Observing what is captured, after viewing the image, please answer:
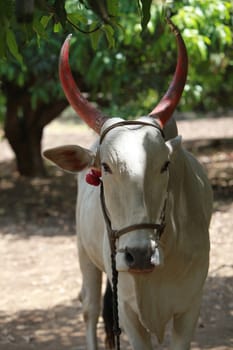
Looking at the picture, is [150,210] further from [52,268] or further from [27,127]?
[27,127]

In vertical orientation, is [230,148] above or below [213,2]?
below

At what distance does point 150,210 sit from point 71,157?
59cm

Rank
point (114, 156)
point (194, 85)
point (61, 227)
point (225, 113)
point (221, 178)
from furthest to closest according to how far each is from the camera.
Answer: point (225, 113) < point (221, 178) < point (61, 227) < point (194, 85) < point (114, 156)

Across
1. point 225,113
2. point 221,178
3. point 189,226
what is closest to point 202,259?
point 189,226

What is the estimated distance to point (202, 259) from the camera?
420 centimetres

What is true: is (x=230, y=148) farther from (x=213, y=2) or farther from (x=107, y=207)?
(x=107, y=207)

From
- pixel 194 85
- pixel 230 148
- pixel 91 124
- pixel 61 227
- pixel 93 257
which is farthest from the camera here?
pixel 230 148

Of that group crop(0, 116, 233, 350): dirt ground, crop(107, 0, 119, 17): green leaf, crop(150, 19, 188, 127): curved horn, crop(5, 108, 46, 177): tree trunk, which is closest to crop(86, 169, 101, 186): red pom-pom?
crop(150, 19, 188, 127): curved horn

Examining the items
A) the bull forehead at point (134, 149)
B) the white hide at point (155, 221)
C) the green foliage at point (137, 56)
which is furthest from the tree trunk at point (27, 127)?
the bull forehead at point (134, 149)

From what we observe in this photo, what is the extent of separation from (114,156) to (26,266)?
439 centimetres

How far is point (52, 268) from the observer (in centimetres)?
772

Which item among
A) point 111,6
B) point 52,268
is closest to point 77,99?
point 111,6

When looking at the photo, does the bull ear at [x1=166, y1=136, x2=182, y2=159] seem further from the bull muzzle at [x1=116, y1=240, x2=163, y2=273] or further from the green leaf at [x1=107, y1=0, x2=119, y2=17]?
the green leaf at [x1=107, y1=0, x2=119, y2=17]

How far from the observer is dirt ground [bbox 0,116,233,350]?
5844 millimetres
